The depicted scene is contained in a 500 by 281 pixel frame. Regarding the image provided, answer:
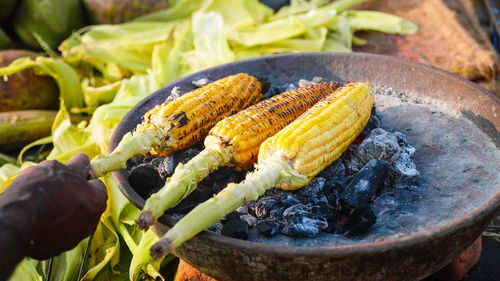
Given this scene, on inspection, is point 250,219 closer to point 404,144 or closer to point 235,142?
point 235,142

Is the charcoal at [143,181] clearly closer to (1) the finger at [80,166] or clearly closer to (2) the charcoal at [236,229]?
(1) the finger at [80,166]

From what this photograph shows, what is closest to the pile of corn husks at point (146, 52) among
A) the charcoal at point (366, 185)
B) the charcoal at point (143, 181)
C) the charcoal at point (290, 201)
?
the charcoal at point (143, 181)

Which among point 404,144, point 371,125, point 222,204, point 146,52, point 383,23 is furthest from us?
point 383,23

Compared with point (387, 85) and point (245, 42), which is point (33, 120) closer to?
point (245, 42)

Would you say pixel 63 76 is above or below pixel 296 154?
below

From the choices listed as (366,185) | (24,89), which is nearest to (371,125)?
(366,185)

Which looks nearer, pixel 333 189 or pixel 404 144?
pixel 333 189

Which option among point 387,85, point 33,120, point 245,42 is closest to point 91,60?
point 33,120
